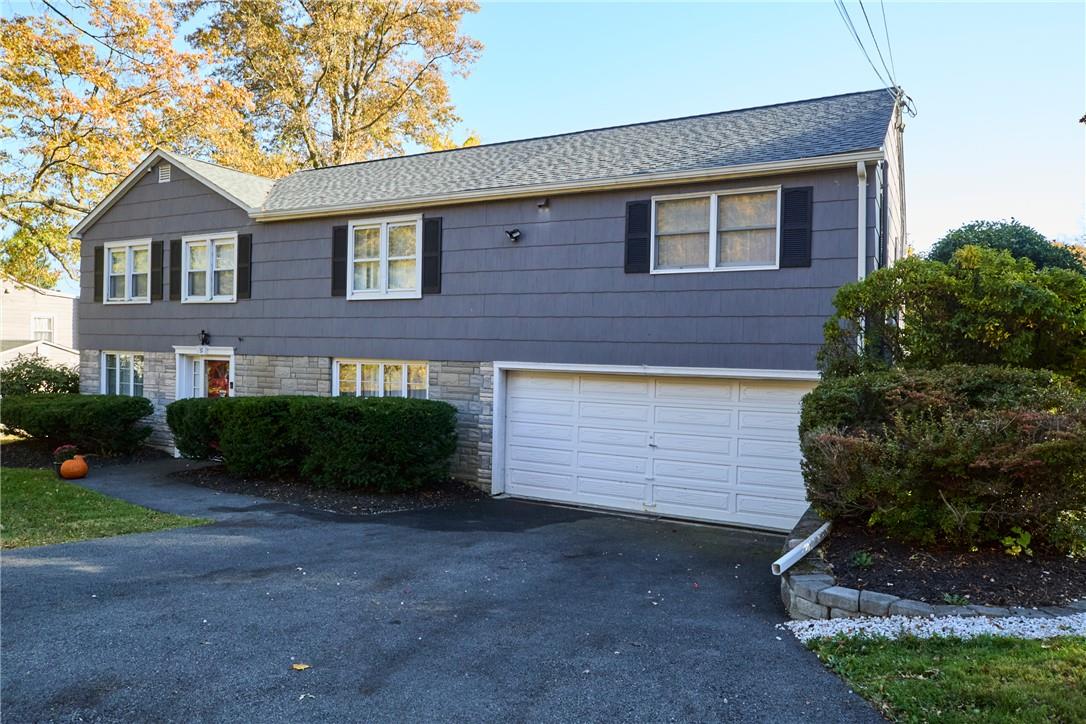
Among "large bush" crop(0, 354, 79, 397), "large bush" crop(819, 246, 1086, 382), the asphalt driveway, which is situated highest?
"large bush" crop(819, 246, 1086, 382)

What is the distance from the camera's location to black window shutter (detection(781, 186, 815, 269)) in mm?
8844

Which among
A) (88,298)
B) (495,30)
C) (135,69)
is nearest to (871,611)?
(88,298)

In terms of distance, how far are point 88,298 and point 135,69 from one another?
25.4ft

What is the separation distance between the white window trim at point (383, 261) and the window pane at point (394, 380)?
3.94 feet

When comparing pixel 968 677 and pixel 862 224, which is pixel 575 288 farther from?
pixel 968 677

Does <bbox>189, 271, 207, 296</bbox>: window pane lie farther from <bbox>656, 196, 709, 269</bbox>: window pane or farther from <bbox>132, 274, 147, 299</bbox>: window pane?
<bbox>656, 196, 709, 269</bbox>: window pane

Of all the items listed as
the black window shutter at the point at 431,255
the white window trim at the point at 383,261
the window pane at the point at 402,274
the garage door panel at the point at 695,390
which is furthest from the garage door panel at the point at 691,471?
the window pane at the point at 402,274

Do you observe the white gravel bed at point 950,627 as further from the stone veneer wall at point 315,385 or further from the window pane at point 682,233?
the stone veneer wall at point 315,385

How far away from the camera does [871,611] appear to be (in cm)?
482

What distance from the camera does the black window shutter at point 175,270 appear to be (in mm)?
14758

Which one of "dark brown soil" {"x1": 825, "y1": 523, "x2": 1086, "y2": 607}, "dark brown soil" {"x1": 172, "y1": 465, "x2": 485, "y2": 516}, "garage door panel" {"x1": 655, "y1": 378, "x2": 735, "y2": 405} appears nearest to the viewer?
"dark brown soil" {"x1": 825, "y1": 523, "x2": 1086, "y2": 607}

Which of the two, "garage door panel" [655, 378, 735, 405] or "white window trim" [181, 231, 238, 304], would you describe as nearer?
"garage door panel" [655, 378, 735, 405]

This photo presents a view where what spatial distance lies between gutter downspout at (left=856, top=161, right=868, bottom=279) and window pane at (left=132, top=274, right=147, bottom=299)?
13922mm

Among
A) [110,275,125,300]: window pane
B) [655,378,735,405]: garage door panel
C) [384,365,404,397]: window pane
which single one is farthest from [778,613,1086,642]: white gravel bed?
[110,275,125,300]: window pane
